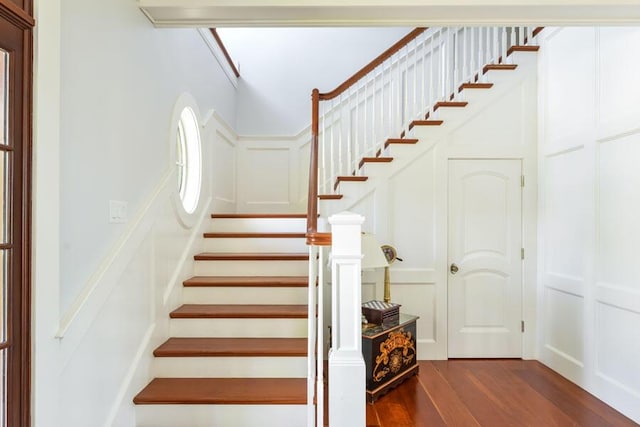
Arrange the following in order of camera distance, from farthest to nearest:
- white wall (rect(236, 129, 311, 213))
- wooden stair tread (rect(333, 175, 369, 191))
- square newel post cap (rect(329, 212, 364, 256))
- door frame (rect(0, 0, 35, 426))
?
white wall (rect(236, 129, 311, 213)) < wooden stair tread (rect(333, 175, 369, 191)) < square newel post cap (rect(329, 212, 364, 256)) < door frame (rect(0, 0, 35, 426))

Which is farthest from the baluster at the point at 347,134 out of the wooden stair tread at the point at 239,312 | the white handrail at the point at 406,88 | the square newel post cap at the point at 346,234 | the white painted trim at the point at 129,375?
the white painted trim at the point at 129,375

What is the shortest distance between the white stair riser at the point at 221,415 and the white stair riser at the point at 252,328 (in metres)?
0.54

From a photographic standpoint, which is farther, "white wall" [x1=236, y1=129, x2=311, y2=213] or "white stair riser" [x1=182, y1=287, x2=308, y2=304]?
"white wall" [x1=236, y1=129, x2=311, y2=213]

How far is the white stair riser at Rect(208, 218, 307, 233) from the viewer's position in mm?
3471

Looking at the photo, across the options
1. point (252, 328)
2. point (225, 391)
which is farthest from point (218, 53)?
point (225, 391)

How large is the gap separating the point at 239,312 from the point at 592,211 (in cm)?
272

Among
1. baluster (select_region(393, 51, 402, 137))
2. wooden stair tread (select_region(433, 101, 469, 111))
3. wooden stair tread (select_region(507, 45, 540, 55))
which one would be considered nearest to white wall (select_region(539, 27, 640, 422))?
wooden stair tread (select_region(507, 45, 540, 55))

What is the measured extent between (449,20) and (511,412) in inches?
99.2

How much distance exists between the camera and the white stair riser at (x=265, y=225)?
11.4 feet

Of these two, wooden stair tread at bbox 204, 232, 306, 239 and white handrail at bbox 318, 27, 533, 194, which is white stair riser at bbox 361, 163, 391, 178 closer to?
white handrail at bbox 318, 27, 533, 194

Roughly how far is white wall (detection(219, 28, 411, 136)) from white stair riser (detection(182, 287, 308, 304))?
237 cm

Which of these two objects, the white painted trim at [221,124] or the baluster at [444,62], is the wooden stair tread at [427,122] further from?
the white painted trim at [221,124]

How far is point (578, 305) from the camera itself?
2848 mm

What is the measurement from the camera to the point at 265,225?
348 centimetres
